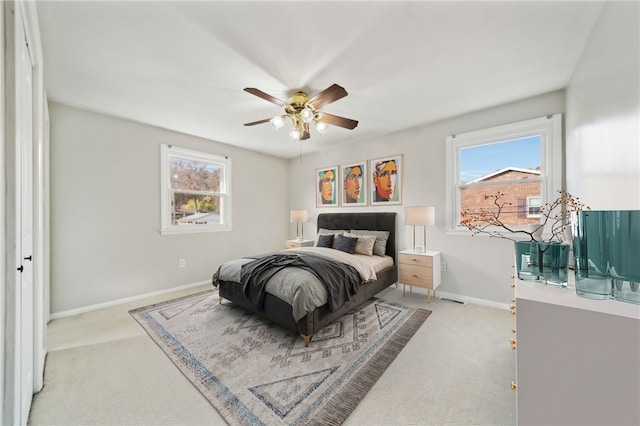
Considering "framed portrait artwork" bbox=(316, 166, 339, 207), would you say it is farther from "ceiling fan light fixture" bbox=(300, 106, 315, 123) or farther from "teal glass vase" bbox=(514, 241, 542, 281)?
"teal glass vase" bbox=(514, 241, 542, 281)

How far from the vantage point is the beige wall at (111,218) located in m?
2.89

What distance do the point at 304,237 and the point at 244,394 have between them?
3702 mm

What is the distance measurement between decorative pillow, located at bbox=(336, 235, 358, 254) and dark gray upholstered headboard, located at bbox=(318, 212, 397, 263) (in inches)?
17.2

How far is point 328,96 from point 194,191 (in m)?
2.96

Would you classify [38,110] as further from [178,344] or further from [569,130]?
[569,130]

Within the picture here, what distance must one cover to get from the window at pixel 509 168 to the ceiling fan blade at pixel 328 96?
2056mm

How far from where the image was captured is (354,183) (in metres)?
4.42

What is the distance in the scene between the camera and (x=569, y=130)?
2.45 meters

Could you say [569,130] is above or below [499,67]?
below

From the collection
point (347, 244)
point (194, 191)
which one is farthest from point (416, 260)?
point (194, 191)

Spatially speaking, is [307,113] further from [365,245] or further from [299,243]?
[299,243]

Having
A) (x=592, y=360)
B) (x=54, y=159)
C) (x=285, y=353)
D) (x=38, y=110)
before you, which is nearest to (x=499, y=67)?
(x=592, y=360)

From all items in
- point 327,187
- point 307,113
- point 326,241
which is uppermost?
point 307,113

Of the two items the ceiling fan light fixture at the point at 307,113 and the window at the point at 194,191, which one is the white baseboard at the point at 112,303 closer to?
the window at the point at 194,191
